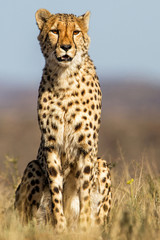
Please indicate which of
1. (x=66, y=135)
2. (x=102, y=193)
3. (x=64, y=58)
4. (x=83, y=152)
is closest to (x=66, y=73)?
(x=64, y=58)

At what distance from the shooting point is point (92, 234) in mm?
3287

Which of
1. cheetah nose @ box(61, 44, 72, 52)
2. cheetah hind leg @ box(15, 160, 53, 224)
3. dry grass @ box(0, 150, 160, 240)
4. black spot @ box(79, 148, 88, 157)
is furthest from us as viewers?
Answer: cheetah hind leg @ box(15, 160, 53, 224)

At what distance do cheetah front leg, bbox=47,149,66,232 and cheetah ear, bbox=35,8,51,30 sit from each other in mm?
916

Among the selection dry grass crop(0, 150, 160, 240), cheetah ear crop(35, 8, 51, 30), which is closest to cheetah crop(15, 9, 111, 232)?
cheetah ear crop(35, 8, 51, 30)

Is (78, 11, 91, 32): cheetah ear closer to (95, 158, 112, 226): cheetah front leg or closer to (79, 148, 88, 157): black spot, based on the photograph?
(79, 148, 88, 157): black spot

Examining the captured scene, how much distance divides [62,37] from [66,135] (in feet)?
2.14

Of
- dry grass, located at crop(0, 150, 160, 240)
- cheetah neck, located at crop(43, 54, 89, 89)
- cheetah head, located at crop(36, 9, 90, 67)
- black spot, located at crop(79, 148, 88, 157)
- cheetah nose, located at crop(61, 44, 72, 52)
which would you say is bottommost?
dry grass, located at crop(0, 150, 160, 240)

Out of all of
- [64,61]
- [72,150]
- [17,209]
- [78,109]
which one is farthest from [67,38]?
[17,209]

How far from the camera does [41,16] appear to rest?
4.25m

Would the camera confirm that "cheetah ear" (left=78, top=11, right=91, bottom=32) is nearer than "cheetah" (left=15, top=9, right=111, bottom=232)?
No

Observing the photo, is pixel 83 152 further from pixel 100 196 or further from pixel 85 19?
pixel 85 19

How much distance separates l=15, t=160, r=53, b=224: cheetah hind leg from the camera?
13.8ft

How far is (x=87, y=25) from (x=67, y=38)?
342 millimetres

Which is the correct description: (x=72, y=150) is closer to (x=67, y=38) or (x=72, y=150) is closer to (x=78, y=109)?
(x=78, y=109)
